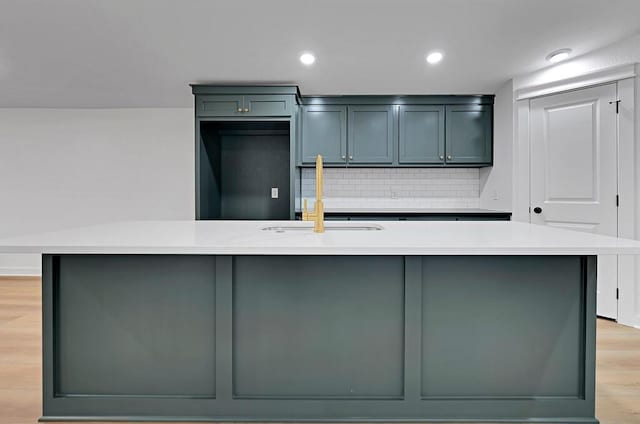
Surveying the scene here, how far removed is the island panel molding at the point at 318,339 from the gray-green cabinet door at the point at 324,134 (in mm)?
2973

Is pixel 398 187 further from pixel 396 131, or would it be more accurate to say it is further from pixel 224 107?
pixel 224 107

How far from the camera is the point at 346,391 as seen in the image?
1.86 meters

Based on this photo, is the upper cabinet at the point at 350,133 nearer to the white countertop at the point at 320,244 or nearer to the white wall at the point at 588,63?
the white wall at the point at 588,63

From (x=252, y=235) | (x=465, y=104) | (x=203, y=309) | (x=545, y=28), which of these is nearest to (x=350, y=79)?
(x=465, y=104)

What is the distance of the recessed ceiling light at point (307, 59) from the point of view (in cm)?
379

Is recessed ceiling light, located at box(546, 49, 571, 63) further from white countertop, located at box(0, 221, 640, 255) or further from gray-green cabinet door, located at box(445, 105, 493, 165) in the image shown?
white countertop, located at box(0, 221, 640, 255)

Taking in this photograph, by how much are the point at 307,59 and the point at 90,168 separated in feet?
10.6

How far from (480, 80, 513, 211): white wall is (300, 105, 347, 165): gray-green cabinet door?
1621 mm

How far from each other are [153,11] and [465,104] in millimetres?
3201

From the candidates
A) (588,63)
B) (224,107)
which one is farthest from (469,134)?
(224,107)

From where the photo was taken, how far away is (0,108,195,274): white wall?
5.28 meters

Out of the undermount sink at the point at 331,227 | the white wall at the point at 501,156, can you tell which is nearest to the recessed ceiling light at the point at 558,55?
the white wall at the point at 501,156

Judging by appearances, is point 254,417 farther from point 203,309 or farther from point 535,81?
point 535,81

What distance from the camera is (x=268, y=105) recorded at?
14.1 ft
